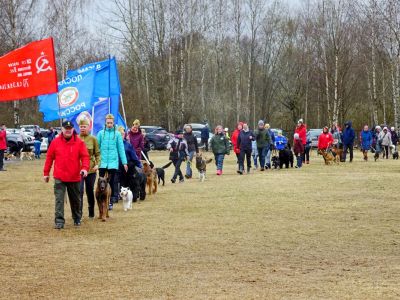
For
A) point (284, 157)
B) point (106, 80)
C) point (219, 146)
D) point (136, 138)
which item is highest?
point (106, 80)

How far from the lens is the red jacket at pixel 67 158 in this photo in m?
12.0

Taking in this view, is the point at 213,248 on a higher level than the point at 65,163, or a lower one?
lower

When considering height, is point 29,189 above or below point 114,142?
below

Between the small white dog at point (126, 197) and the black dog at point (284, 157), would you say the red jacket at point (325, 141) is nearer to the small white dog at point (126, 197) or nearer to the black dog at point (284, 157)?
the black dog at point (284, 157)

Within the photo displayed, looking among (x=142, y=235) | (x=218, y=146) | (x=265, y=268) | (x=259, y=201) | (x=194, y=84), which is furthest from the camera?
(x=194, y=84)

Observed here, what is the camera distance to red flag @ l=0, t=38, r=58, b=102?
47.6 feet

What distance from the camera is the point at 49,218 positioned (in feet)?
44.1

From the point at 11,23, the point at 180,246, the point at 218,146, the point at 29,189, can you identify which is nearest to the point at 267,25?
the point at 11,23

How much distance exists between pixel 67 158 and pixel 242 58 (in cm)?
5588

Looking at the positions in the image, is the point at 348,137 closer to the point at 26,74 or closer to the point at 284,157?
the point at 284,157

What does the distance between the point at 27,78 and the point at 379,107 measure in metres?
53.1

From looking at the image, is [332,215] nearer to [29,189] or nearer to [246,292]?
[246,292]

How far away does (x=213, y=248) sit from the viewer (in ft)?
32.2

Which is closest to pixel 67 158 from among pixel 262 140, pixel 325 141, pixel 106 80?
pixel 106 80
